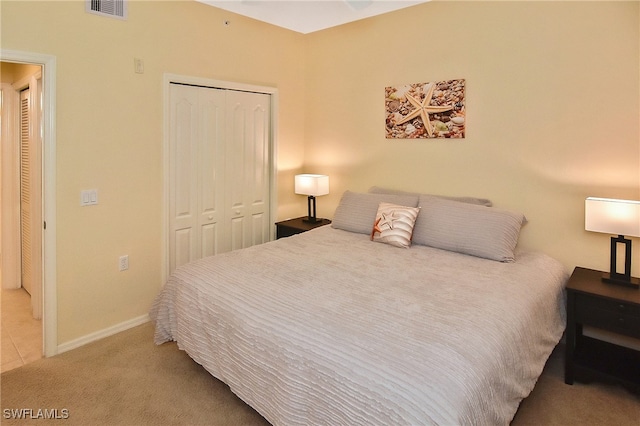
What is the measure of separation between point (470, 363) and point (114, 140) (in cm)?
275

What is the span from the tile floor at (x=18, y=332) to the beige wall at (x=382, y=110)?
29cm

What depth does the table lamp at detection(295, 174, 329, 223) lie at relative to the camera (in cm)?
393

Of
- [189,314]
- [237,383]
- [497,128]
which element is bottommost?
[237,383]

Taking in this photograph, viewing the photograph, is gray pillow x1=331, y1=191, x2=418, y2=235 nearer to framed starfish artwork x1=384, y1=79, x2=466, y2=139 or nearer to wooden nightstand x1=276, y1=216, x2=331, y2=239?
wooden nightstand x1=276, y1=216, x2=331, y2=239

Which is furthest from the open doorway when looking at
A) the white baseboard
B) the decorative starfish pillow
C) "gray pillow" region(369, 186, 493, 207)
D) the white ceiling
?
"gray pillow" region(369, 186, 493, 207)

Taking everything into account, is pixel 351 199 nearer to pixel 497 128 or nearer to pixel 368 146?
pixel 368 146

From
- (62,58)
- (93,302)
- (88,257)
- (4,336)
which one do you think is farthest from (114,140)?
(4,336)

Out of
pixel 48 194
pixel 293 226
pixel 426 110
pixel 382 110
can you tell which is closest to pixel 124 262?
pixel 48 194

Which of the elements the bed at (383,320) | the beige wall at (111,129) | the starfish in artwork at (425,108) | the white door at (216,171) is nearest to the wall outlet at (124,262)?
the beige wall at (111,129)

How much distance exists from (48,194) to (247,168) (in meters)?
1.72

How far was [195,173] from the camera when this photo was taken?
3.45m

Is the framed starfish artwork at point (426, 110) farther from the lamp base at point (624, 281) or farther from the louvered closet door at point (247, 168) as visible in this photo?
the lamp base at point (624, 281)

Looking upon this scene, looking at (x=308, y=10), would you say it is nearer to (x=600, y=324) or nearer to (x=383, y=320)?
(x=383, y=320)

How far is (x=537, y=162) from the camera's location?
2.89 meters
